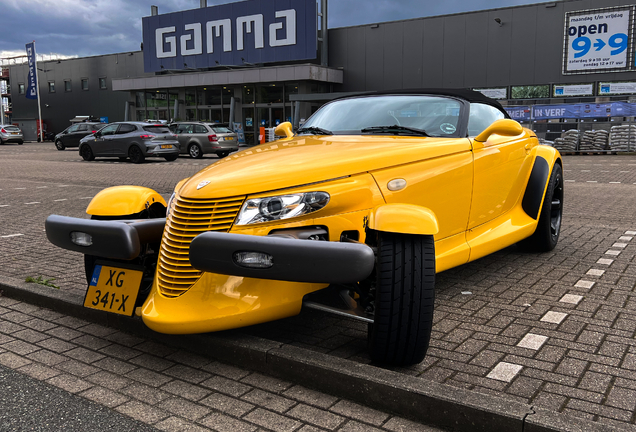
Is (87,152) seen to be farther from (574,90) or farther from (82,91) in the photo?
(82,91)

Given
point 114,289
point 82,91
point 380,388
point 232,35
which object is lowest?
point 380,388

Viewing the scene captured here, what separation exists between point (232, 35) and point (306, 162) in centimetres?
3355

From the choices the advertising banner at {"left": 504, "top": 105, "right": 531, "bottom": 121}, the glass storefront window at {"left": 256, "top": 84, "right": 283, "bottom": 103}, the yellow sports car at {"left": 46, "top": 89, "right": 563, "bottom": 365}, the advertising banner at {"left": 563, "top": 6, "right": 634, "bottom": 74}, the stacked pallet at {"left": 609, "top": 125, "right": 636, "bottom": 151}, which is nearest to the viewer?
the yellow sports car at {"left": 46, "top": 89, "right": 563, "bottom": 365}

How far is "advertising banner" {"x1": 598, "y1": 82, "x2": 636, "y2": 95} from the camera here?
2545 centimetres

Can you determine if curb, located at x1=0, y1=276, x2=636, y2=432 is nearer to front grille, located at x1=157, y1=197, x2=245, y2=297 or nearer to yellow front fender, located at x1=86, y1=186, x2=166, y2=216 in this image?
front grille, located at x1=157, y1=197, x2=245, y2=297

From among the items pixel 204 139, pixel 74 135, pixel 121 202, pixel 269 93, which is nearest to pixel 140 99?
pixel 74 135

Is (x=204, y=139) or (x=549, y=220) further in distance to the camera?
(x=204, y=139)

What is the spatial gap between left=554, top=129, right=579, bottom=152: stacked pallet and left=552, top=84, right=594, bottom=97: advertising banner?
500 cm

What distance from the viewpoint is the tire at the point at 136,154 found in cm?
2053

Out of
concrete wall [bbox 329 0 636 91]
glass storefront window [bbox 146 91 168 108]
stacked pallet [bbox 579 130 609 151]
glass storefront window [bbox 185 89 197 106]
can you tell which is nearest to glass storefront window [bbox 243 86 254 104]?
glass storefront window [bbox 185 89 197 106]

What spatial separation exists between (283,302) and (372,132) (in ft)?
5.30

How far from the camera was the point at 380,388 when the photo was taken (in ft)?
8.43

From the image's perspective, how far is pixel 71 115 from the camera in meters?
48.3

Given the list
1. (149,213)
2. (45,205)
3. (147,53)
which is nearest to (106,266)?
(149,213)
